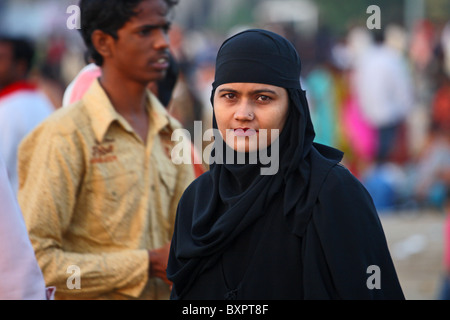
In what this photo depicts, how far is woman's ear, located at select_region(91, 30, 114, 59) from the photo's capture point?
3.80 metres

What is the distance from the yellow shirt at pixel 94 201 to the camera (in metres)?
3.42

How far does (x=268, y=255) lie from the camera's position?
101 inches

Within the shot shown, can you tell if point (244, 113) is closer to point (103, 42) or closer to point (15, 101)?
point (103, 42)

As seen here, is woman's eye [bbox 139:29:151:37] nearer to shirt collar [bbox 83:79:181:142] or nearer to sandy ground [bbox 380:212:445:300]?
shirt collar [bbox 83:79:181:142]

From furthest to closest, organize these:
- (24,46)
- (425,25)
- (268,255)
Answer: (425,25)
(24,46)
(268,255)

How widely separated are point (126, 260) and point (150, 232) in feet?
0.68

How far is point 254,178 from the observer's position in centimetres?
265

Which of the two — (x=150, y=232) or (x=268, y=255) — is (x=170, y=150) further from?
(x=268, y=255)

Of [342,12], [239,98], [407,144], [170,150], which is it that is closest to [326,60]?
[407,144]

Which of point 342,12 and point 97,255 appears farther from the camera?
point 342,12

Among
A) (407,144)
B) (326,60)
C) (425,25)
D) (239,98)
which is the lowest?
(239,98)

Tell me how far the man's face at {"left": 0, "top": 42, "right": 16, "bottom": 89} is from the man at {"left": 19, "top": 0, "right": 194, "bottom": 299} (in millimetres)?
2206

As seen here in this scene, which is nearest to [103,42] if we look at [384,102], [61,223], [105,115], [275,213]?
[105,115]

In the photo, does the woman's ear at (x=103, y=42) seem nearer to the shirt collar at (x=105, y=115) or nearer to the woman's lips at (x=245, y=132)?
the shirt collar at (x=105, y=115)
